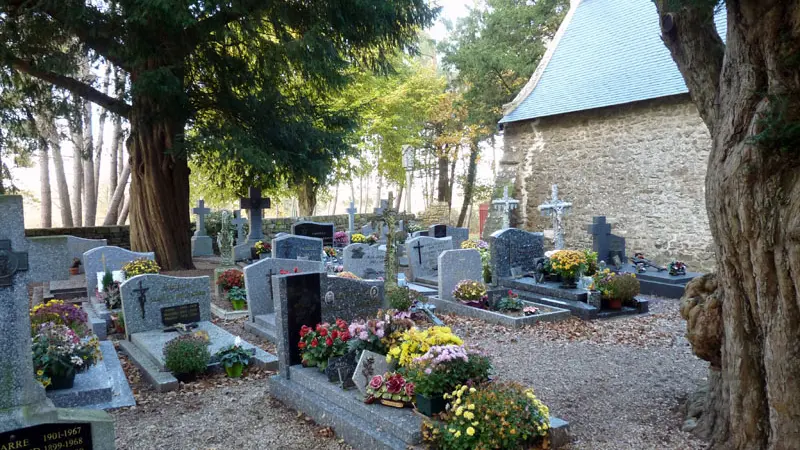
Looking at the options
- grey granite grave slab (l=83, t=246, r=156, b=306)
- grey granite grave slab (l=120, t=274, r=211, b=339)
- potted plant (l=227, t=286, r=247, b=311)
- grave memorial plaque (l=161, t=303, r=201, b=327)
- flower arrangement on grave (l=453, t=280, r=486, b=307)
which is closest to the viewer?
grey granite grave slab (l=120, t=274, r=211, b=339)

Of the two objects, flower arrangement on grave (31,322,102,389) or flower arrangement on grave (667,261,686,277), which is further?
flower arrangement on grave (667,261,686,277)

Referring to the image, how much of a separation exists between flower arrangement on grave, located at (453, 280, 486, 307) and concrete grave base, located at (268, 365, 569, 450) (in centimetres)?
442

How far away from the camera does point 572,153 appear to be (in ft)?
56.7

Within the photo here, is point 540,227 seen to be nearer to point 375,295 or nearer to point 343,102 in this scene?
point 343,102

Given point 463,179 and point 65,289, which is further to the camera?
point 463,179

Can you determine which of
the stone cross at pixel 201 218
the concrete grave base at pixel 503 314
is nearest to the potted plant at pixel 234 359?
the concrete grave base at pixel 503 314

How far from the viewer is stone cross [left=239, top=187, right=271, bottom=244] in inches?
606

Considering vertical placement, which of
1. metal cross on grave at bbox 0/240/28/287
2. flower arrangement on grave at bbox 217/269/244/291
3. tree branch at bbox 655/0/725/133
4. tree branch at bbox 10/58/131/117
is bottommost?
flower arrangement on grave at bbox 217/269/244/291

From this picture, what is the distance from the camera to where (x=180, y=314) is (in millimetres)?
7891

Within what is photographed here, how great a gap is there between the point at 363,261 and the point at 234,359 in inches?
215

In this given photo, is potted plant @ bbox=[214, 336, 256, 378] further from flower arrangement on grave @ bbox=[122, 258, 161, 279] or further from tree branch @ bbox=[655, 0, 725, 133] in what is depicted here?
tree branch @ bbox=[655, 0, 725, 133]

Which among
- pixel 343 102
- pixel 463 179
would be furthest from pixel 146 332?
pixel 463 179

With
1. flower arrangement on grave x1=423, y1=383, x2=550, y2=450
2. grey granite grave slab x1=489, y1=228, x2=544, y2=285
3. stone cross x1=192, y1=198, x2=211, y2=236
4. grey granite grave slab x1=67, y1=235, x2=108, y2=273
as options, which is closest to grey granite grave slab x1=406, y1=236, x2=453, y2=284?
grey granite grave slab x1=489, y1=228, x2=544, y2=285

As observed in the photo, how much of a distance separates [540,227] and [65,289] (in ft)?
43.5
